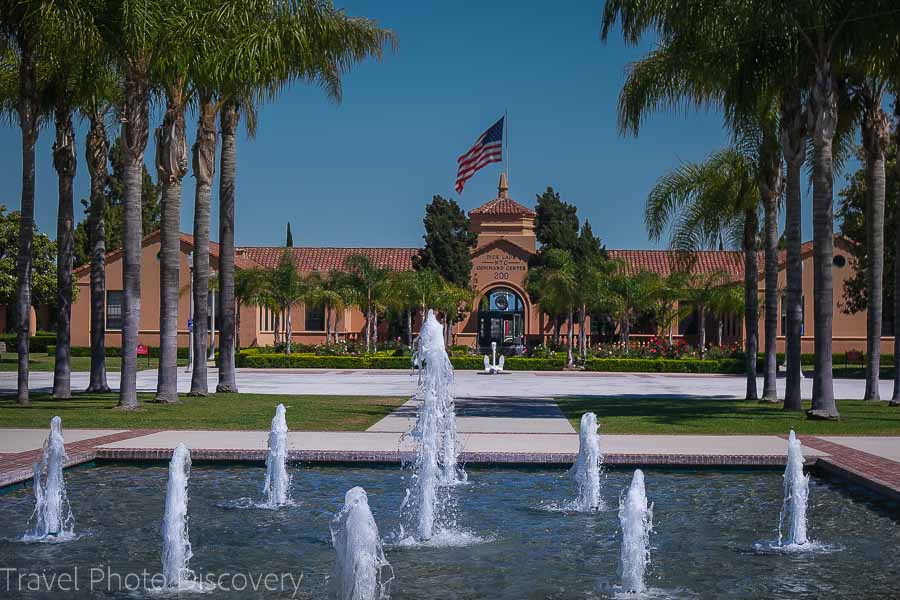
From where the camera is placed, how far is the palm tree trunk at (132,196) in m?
18.5

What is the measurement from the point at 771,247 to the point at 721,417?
18.3ft

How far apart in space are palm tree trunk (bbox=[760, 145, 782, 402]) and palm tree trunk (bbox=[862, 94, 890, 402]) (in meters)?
1.87

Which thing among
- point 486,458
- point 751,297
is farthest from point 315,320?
point 486,458

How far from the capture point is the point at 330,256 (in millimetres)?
60594

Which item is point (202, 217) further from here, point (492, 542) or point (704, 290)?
point (704, 290)

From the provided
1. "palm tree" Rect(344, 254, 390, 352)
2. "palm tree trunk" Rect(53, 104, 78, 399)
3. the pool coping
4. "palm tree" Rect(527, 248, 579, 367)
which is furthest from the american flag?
the pool coping

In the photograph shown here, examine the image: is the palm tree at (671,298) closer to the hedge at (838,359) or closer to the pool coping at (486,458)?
the hedge at (838,359)

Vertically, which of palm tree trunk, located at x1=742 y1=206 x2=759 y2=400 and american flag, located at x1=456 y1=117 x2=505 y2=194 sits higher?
american flag, located at x1=456 y1=117 x2=505 y2=194

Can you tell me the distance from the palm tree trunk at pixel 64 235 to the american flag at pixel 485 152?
21.5 meters

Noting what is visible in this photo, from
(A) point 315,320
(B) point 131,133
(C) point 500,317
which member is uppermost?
(B) point 131,133

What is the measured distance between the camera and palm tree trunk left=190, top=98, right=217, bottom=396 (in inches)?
870

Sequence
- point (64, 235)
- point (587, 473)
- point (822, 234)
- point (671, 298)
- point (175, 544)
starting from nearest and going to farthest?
point (175, 544) → point (587, 473) → point (822, 234) → point (64, 235) → point (671, 298)

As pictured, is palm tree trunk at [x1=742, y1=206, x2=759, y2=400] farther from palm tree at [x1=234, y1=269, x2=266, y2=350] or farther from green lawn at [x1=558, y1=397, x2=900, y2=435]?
palm tree at [x1=234, y1=269, x2=266, y2=350]

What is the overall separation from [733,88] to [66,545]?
47.1 ft
